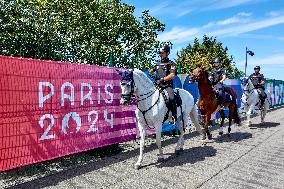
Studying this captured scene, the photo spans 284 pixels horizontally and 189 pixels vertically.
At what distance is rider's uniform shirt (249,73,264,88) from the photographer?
16.7 meters

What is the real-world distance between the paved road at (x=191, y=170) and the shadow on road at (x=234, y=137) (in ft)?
3.44

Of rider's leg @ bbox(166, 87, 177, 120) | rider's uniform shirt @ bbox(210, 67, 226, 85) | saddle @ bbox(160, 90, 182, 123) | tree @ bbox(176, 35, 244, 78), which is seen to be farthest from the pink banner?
tree @ bbox(176, 35, 244, 78)

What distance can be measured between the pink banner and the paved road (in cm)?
65

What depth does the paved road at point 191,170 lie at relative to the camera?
670 centimetres

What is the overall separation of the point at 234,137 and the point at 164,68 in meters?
5.59

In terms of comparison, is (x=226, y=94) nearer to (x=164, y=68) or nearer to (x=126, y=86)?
(x=164, y=68)

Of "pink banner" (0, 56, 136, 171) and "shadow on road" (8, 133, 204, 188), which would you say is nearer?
"pink banner" (0, 56, 136, 171)

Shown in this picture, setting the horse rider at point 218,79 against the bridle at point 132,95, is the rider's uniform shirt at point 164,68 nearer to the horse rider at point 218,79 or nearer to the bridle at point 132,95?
the bridle at point 132,95

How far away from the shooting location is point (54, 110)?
7.59m

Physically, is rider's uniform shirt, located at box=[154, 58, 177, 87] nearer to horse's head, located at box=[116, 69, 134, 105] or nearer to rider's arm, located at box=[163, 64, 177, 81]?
rider's arm, located at box=[163, 64, 177, 81]

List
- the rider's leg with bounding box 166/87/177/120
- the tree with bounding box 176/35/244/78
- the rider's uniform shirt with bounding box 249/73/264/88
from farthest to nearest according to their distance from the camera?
the tree with bounding box 176/35/244/78 < the rider's uniform shirt with bounding box 249/73/264/88 < the rider's leg with bounding box 166/87/177/120

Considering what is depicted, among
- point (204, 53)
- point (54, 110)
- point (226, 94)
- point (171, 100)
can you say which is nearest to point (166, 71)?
point (171, 100)

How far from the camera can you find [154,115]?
835cm

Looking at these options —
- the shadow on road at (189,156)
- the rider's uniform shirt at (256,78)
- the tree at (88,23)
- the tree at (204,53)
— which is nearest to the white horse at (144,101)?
the shadow on road at (189,156)
